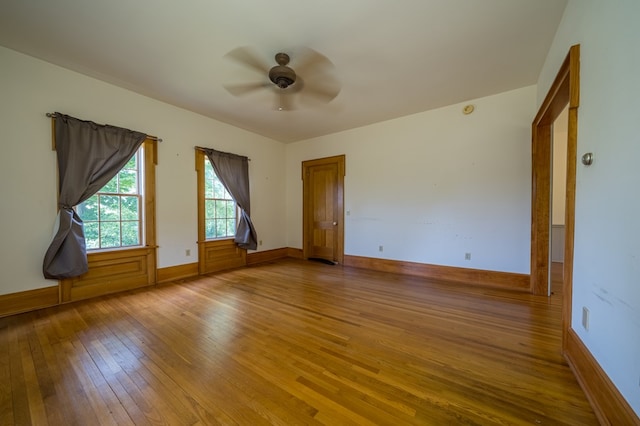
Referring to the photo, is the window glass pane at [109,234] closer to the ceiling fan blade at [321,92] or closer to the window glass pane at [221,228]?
the window glass pane at [221,228]

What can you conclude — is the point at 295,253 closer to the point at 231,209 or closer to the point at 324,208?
the point at 324,208

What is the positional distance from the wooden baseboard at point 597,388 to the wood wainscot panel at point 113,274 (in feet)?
15.1

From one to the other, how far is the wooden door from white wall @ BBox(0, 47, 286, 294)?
2267mm

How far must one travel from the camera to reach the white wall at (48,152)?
246 cm

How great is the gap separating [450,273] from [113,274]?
4894 mm

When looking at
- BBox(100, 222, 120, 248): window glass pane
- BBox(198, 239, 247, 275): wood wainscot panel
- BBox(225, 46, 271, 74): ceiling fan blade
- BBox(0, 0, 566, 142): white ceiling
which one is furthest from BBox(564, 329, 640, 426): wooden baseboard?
BBox(100, 222, 120, 248): window glass pane

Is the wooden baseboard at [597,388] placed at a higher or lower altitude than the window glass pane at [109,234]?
lower

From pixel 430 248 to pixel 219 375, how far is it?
346cm

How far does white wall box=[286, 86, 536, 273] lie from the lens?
326 centimetres

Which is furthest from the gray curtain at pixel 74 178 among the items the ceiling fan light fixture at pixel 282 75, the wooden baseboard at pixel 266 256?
the wooden baseboard at pixel 266 256

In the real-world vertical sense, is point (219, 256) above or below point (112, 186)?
below

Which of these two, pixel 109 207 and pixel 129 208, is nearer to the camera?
pixel 109 207

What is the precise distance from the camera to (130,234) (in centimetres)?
337

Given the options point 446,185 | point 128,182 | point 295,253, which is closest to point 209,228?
point 128,182
